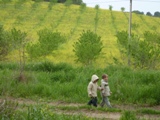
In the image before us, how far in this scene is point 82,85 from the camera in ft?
56.4

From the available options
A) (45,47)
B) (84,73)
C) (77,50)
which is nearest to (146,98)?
(84,73)

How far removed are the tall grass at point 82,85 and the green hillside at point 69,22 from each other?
2342cm

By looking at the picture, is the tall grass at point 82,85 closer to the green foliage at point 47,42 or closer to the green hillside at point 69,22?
the green foliage at point 47,42

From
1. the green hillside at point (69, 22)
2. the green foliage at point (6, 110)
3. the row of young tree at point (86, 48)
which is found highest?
the green hillside at point (69, 22)

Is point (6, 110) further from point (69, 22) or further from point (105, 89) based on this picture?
point (69, 22)

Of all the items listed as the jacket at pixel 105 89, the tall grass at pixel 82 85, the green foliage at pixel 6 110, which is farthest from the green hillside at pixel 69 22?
the green foliage at pixel 6 110

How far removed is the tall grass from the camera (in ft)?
51.5

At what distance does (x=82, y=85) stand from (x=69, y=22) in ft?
156

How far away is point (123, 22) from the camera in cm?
6700

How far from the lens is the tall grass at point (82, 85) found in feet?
51.5

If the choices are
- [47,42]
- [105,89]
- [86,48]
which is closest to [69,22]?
[47,42]

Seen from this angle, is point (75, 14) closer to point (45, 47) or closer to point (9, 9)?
point (9, 9)

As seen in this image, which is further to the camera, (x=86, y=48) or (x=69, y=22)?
(x=69, y=22)

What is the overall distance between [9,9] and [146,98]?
56.5 m
